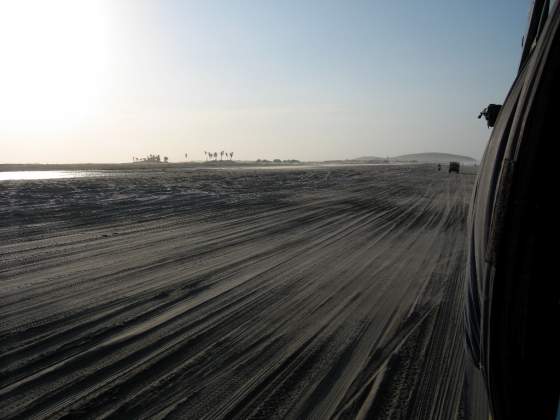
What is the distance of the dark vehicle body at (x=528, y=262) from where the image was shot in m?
1.44

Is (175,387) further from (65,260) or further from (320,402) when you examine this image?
(65,260)

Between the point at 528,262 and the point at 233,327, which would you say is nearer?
the point at 528,262

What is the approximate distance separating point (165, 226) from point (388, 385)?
7.77m

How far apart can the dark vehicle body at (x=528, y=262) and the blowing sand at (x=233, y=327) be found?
3.81 ft

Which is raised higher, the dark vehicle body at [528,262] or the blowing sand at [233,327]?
the dark vehicle body at [528,262]

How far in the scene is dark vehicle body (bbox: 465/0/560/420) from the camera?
144cm

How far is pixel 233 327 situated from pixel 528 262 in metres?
2.86

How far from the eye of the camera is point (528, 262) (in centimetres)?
147

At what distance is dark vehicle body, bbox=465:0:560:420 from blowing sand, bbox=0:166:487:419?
3.81 feet

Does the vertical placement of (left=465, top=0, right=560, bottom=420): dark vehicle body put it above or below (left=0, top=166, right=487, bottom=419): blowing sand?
above

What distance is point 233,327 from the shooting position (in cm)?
371

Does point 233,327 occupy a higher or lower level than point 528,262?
lower

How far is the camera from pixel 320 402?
2.60 m

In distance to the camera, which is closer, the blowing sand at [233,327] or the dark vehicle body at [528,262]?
the dark vehicle body at [528,262]
